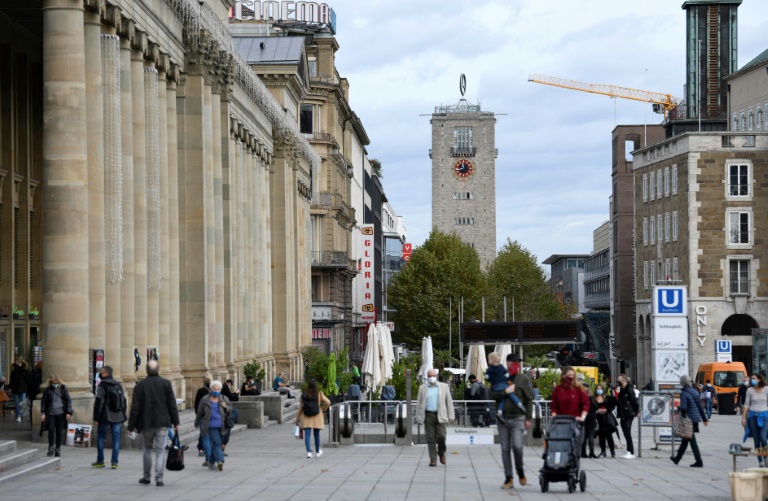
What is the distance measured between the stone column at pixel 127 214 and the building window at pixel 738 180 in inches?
2334

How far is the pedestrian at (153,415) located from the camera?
892 inches

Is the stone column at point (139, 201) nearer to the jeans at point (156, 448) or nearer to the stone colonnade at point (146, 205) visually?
the stone colonnade at point (146, 205)

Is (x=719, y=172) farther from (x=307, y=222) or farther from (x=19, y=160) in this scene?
(x=19, y=160)

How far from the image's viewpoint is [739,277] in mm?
91438

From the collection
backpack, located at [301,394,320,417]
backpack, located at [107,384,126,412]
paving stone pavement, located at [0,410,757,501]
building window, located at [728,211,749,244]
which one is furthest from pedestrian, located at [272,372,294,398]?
building window, located at [728,211,749,244]

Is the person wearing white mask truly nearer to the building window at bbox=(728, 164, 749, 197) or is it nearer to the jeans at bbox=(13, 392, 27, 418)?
the jeans at bbox=(13, 392, 27, 418)

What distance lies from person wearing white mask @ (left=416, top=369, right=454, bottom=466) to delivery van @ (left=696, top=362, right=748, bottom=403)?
43982mm

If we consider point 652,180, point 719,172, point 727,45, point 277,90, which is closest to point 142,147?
point 277,90

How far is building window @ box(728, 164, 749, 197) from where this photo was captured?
90.4 meters

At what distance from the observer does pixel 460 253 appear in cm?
13350

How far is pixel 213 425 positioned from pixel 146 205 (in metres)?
14.8

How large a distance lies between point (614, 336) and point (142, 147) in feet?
294

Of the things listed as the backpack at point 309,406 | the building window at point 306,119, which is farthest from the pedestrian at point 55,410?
the building window at point 306,119

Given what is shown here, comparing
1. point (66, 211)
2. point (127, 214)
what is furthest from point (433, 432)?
point (127, 214)
